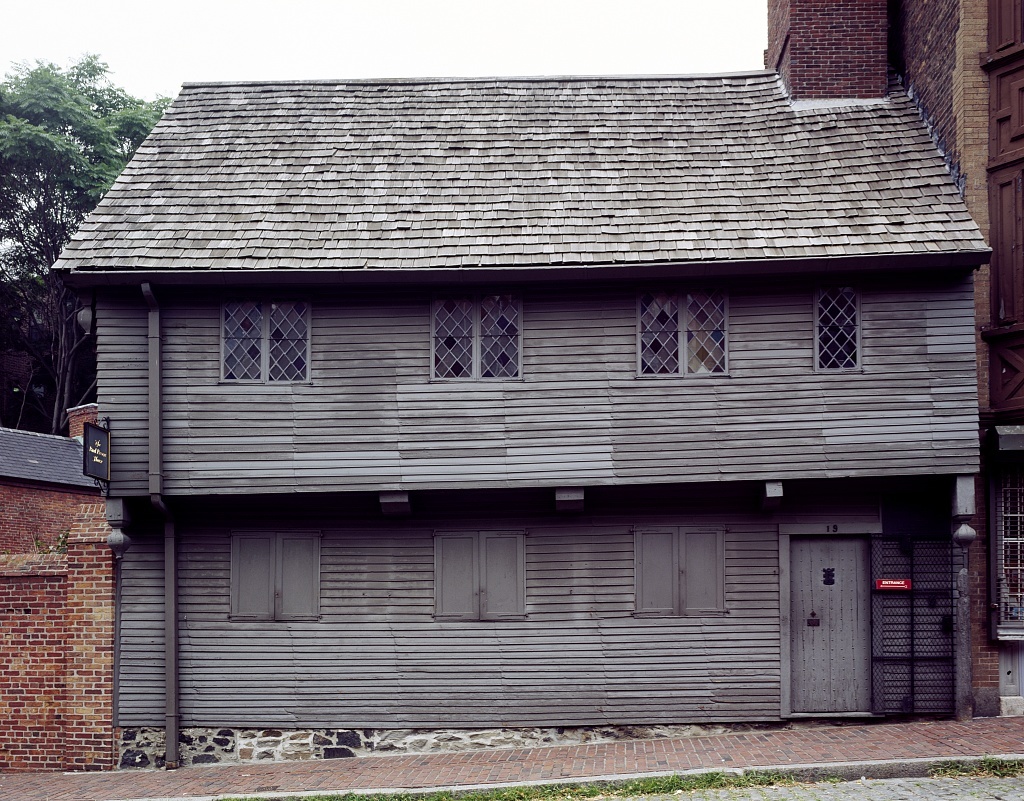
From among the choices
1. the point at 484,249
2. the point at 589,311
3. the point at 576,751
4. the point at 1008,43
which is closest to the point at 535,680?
the point at 576,751

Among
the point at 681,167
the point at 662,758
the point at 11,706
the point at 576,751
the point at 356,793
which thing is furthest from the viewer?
the point at 681,167

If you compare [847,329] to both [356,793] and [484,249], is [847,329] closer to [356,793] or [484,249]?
[484,249]

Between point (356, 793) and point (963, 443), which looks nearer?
point (356, 793)

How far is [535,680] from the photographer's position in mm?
11266

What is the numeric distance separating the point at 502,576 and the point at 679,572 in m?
2.12

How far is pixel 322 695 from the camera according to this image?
1133cm

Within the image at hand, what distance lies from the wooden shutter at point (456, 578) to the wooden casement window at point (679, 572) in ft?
6.47

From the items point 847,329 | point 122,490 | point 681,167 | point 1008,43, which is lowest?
point 122,490

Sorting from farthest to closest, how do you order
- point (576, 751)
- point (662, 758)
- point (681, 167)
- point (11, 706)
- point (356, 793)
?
point (681, 167) < point (11, 706) < point (576, 751) < point (662, 758) < point (356, 793)

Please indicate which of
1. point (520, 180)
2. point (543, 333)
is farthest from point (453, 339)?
point (520, 180)

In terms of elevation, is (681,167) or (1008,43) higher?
(1008,43)

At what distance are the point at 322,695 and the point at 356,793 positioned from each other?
231cm

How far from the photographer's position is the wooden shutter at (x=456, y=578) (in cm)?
1142

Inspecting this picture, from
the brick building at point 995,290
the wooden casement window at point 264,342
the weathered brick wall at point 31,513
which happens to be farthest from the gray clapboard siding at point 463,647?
the weathered brick wall at point 31,513
